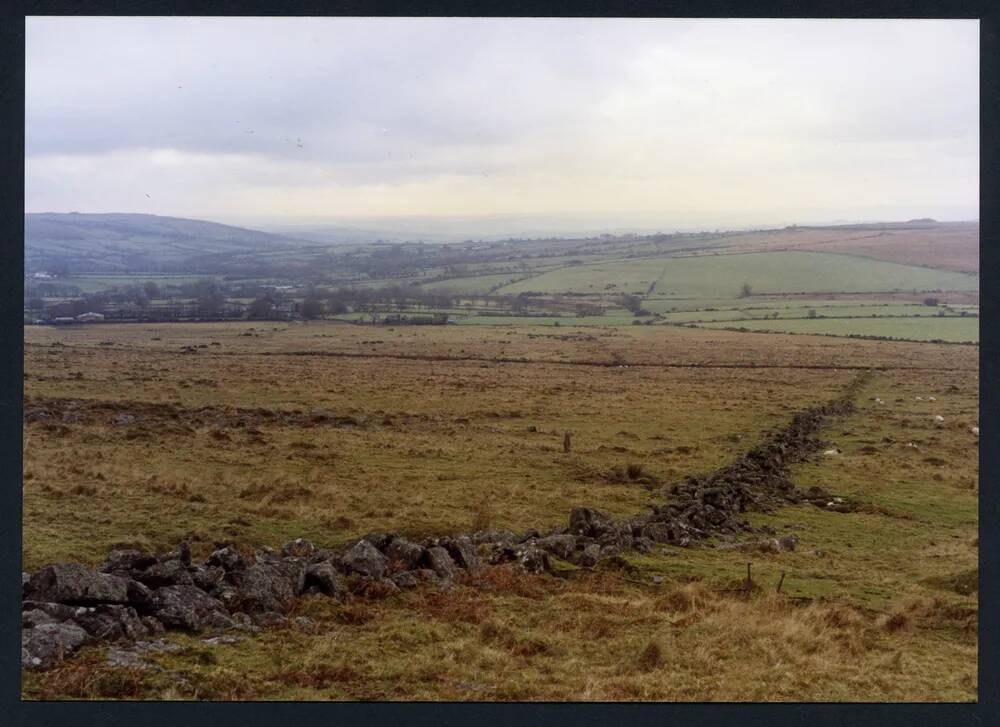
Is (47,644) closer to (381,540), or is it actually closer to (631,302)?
(381,540)

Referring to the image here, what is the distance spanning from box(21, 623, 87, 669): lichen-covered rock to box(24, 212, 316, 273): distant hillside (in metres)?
7.82

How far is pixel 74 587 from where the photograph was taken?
8.02 meters

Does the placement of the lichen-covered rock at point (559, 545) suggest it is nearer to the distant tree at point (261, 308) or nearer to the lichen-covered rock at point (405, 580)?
the lichen-covered rock at point (405, 580)

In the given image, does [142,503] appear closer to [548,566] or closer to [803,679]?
[548,566]

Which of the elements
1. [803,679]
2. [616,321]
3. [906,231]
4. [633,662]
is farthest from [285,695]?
[616,321]

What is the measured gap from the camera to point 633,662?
8062 millimetres

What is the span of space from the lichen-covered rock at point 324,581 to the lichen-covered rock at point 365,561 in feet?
1.19

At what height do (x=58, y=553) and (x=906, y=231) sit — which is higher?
(x=906, y=231)

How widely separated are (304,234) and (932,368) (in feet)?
64.8

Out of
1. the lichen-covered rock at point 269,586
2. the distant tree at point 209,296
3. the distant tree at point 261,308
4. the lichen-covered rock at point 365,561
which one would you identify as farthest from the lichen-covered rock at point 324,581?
the distant tree at point 209,296

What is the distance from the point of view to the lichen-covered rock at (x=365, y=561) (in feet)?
31.5

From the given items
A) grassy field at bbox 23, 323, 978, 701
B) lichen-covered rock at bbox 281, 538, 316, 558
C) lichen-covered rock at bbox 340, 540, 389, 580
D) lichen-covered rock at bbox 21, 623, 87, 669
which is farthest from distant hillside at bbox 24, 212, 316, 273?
lichen-covered rock at bbox 21, 623, 87, 669

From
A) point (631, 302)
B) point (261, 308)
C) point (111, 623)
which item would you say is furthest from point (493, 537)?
point (631, 302)

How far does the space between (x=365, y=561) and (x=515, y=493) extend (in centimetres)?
560
